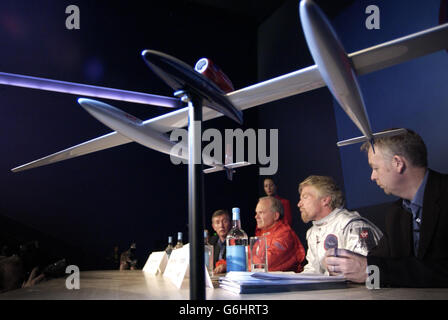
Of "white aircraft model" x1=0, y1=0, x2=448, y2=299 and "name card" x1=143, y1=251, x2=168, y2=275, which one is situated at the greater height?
"white aircraft model" x1=0, y1=0, x2=448, y2=299

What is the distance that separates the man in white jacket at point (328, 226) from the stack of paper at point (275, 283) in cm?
38

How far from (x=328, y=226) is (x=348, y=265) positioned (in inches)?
32.6

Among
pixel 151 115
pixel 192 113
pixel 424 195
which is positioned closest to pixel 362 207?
pixel 424 195

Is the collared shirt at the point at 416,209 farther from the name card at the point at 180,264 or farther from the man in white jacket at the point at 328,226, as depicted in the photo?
the name card at the point at 180,264

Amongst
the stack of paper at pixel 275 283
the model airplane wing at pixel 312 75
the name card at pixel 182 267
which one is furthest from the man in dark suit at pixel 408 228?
the name card at pixel 182 267

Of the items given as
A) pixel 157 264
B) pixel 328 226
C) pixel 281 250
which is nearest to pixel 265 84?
pixel 157 264

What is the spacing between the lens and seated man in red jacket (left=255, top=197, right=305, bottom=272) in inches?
73.4

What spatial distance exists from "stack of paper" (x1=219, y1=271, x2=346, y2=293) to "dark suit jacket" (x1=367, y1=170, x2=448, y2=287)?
0.45 ft

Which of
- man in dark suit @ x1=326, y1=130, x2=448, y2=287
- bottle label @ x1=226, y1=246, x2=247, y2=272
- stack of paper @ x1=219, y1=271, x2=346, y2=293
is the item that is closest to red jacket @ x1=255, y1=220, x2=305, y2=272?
man in dark suit @ x1=326, y1=130, x2=448, y2=287

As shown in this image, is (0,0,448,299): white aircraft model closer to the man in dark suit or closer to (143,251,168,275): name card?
the man in dark suit

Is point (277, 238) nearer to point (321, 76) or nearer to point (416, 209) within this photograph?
point (416, 209)

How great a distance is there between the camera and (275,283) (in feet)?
Result: 2.27

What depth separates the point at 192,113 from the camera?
0.46 m

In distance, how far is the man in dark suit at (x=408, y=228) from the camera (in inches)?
32.0
